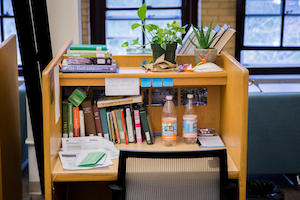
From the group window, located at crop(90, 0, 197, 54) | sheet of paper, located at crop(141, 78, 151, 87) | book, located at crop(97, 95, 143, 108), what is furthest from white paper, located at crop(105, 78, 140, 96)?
window, located at crop(90, 0, 197, 54)

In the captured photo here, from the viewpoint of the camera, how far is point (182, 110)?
2.30m

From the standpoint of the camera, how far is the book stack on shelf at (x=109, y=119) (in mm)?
2189

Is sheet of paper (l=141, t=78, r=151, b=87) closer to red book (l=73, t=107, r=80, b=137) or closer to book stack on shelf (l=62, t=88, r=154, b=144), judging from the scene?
book stack on shelf (l=62, t=88, r=154, b=144)

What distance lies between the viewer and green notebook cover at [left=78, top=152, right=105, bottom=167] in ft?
6.25

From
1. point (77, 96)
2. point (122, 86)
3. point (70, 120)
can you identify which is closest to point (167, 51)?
point (122, 86)

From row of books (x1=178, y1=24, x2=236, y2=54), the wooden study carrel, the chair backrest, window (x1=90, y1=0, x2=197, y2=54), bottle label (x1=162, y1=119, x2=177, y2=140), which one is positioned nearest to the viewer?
the chair backrest

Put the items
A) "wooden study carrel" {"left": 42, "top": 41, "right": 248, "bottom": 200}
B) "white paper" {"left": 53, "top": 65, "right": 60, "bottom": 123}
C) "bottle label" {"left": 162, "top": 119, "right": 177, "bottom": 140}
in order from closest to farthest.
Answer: "wooden study carrel" {"left": 42, "top": 41, "right": 248, "bottom": 200} < "white paper" {"left": 53, "top": 65, "right": 60, "bottom": 123} < "bottle label" {"left": 162, "top": 119, "right": 177, "bottom": 140}

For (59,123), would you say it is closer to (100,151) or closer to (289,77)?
(100,151)

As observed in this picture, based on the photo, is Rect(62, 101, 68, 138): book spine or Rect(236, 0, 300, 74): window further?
Rect(236, 0, 300, 74): window

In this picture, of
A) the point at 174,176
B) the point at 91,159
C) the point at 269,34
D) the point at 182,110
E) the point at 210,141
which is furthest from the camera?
the point at 269,34

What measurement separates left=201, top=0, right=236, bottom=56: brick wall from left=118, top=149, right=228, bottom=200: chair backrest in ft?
8.64

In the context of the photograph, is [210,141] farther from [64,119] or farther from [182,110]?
[64,119]

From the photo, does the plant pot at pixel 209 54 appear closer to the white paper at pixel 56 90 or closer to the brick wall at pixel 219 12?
the white paper at pixel 56 90

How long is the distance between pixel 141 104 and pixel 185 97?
251 mm
